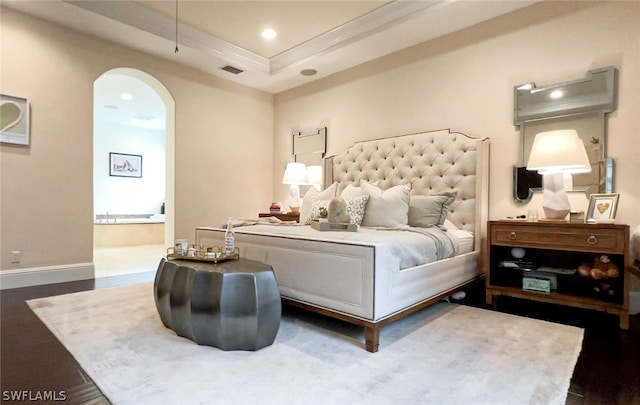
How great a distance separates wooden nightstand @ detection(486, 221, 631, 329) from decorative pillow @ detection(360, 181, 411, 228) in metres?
0.75

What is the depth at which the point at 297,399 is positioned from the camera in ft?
4.62

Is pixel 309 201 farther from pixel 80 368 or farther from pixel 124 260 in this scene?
pixel 124 260

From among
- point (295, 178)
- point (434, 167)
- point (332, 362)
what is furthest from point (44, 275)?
point (434, 167)

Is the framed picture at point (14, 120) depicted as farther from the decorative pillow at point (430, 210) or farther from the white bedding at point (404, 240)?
the decorative pillow at point (430, 210)

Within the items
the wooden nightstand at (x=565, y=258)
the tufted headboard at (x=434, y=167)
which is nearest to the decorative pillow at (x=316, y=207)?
the tufted headboard at (x=434, y=167)

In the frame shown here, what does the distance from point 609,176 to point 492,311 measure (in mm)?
1463

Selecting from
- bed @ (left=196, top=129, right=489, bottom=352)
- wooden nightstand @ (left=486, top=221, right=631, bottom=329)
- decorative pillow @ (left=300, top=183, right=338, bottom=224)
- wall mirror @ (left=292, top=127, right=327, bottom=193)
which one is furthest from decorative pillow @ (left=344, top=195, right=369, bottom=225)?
wall mirror @ (left=292, top=127, right=327, bottom=193)

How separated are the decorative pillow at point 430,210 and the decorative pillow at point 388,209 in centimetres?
10

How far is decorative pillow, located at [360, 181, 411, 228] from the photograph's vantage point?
3.02m

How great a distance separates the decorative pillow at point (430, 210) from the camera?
10.1 feet

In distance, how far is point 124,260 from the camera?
5.20 metres

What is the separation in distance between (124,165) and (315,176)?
6.06m

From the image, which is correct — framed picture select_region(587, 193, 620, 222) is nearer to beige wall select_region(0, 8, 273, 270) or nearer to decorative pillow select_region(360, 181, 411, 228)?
decorative pillow select_region(360, 181, 411, 228)

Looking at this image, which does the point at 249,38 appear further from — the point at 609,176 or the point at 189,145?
the point at 609,176
